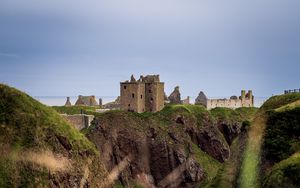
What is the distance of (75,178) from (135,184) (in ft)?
166

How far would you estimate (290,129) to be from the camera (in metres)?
64.9

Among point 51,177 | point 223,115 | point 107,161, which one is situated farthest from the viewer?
point 223,115

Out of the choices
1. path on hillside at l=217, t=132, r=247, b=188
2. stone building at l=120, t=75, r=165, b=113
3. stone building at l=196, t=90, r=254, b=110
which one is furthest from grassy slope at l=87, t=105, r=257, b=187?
path on hillside at l=217, t=132, r=247, b=188

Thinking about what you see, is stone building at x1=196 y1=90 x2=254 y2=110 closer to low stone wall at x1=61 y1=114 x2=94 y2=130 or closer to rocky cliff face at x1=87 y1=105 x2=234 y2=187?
rocky cliff face at x1=87 y1=105 x2=234 y2=187

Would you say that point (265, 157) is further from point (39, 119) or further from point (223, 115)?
point (223, 115)

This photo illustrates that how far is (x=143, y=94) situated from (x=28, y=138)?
2546 inches

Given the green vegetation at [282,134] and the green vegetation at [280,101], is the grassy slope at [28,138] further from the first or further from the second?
the green vegetation at [280,101]

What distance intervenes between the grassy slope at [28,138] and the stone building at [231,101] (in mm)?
79528

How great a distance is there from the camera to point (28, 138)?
63344 millimetres

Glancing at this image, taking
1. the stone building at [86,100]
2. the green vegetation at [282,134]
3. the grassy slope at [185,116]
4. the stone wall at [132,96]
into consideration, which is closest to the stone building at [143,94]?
the stone wall at [132,96]

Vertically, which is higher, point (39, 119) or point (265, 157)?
point (39, 119)

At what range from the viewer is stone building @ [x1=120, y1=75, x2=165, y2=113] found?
12500 cm

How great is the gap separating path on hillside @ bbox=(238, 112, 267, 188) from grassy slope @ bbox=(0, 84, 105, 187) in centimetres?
1631

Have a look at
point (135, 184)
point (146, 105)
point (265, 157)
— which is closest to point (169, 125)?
point (146, 105)
